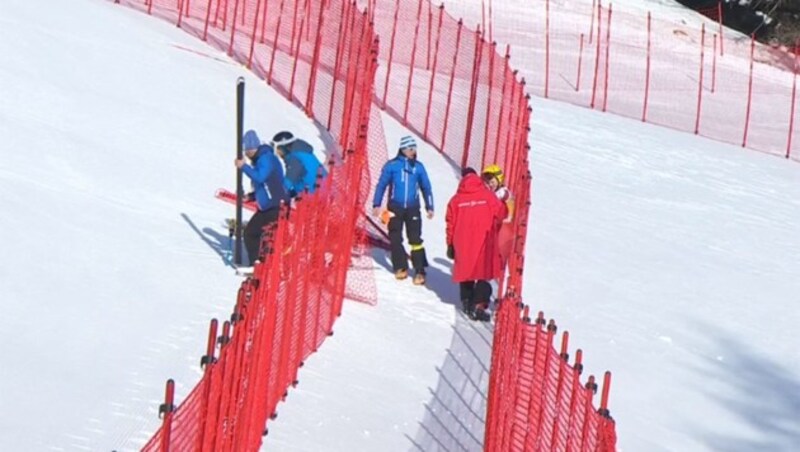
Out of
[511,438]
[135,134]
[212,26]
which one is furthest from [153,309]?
[212,26]

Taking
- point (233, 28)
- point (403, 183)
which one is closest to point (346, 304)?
point (403, 183)

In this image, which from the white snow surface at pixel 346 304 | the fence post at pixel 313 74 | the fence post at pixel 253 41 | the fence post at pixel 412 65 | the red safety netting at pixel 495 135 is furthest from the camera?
the fence post at pixel 412 65

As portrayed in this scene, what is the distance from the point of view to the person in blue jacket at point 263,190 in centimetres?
1411

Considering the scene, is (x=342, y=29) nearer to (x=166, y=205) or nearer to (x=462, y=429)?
(x=166, y=205)

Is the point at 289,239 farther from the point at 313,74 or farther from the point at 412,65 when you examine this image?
the point at 412,65

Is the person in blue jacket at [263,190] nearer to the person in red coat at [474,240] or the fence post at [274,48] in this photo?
the person in red coat at [474,240]

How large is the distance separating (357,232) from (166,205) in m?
1.64

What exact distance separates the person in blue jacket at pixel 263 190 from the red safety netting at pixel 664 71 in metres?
14.9

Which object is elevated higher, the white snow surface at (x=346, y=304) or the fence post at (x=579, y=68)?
the fence post at (x=579, y=68)

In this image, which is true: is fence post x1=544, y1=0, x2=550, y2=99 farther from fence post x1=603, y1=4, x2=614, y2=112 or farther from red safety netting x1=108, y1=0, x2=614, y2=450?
red safety netting x1=108, y1=0, x2=614, y2=450

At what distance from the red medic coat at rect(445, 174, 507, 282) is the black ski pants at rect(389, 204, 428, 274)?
45cm

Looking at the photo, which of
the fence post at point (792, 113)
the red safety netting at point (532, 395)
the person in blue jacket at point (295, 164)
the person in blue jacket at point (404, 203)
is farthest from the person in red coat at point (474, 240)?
the fence post at point (792, 113)

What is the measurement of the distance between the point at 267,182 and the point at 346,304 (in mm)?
1080

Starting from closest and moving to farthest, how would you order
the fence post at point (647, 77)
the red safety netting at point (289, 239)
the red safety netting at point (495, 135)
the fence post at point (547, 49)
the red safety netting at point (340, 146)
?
the red safety netting at point (289, 239) < the red safety netting at point (340, 146) < the red safety netting at point (495, 135) < the fence post at point (647, 77) < the fence post at point (547, 49)
